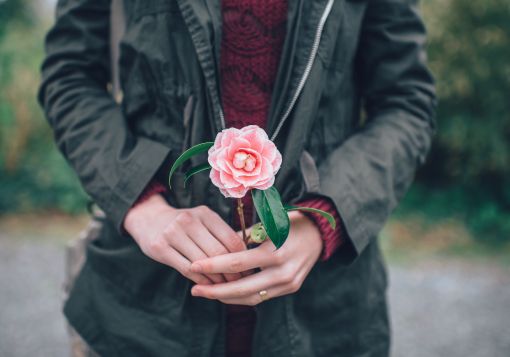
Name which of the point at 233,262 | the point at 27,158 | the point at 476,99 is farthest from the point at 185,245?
the point at 27,158

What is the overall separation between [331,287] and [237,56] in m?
0.64

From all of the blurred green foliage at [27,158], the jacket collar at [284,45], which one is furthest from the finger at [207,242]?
the blurred green foliage at [27,158]

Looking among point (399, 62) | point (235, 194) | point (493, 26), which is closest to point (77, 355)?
point (235, 194)

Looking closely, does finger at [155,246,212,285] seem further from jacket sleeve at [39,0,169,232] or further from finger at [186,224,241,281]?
jacket sleeve at [39,0,169,232]

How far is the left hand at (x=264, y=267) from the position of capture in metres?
1.08

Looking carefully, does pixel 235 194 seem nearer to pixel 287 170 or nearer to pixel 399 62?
pixel 287 170

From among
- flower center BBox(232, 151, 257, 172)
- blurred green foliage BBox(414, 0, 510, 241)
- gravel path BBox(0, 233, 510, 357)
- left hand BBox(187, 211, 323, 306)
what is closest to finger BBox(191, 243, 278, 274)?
left hand BBox(187, 211, 323, 306)

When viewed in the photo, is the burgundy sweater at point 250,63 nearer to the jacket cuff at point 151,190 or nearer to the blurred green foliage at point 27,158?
the jacket cuff at point 151,190

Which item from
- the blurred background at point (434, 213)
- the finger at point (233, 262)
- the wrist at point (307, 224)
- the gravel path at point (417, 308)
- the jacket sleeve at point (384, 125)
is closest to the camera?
the finger at point (233, 262)

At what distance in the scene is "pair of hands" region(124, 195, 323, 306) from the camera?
109cm

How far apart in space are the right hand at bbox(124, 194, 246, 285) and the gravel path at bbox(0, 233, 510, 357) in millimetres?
2722

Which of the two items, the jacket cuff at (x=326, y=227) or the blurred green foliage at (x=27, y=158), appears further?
the blurred green foliage at (x=27, y=158)

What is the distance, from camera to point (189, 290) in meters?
1.29

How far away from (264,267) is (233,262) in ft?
0.27
